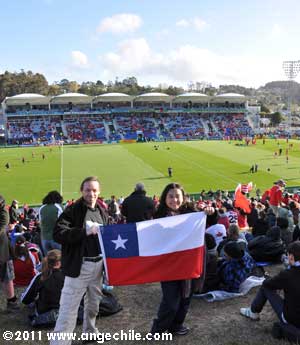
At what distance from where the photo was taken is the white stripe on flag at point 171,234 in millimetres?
4906

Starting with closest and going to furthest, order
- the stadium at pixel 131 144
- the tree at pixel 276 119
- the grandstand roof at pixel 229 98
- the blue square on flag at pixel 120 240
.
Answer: the blue square on flag at pixel 120 240 < the stadium at pixel 131 144 < the grandstand roof at pixel 229 98 < the tree at pixel 276 119

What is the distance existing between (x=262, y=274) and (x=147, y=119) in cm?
7968

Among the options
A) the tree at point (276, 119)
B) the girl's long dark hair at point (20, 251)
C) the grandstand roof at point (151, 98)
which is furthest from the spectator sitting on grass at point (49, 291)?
the tree at point (276, 119)

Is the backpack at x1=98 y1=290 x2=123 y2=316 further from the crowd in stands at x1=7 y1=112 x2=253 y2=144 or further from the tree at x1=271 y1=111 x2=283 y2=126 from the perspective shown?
the tree at x1=271 y1=111 x2=283 y2=126

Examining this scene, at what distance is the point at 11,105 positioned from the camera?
84750 mm

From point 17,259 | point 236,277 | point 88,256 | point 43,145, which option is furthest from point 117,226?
point 43,145

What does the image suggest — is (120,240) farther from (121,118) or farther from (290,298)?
(121,118)

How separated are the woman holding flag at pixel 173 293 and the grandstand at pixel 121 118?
67.1 meters

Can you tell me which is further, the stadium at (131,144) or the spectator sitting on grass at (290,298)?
the stadium at (131,144)

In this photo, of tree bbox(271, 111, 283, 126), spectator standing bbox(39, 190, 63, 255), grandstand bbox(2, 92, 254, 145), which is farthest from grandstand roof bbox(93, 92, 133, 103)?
spectator standing bbox(39, 190, 63, 255)

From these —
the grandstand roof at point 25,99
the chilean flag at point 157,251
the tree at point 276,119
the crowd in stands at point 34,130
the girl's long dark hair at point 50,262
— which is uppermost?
the grandstand roof at point 25,99

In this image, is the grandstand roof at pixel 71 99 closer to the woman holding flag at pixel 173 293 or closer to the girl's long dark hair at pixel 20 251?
the girl's long dark hair at pixel 20 251

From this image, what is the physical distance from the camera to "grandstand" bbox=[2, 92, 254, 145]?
7600 cm

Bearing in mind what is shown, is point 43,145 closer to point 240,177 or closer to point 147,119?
point 147,119
